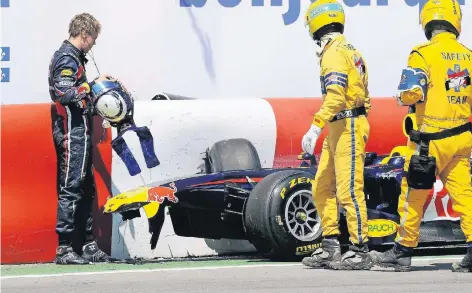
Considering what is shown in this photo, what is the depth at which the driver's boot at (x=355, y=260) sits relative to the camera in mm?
8625

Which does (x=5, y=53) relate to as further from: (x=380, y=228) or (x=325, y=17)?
(x=380, y=228)

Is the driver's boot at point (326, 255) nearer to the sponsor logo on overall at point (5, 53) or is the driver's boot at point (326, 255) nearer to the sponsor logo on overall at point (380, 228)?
the sponsor logo on overall at point (380, 228)

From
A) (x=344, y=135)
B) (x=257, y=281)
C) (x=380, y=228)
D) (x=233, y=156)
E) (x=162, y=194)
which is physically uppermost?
(x=344, y=135)

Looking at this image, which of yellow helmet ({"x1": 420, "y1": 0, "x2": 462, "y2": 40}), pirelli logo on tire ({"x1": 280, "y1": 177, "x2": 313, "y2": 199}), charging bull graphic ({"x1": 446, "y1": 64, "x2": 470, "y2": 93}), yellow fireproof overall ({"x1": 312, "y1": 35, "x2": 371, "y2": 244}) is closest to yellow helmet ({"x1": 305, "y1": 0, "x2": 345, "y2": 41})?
yellow fireproof overall ({"x1": 312, "y1": 35, "x2": 371, "y2": 244})

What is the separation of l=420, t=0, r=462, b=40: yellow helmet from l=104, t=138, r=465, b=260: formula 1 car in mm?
1374

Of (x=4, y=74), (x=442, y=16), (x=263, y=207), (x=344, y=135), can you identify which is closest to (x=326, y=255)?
(x=263, y=207)

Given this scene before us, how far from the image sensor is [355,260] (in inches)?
339

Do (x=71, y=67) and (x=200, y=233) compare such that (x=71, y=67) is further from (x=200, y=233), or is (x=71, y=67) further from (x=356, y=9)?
(x=356, y=9)

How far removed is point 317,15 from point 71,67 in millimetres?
1998

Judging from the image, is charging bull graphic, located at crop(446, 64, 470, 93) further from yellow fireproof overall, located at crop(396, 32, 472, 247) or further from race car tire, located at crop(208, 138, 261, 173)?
race car tire, located at crop(208, 138, 261, 173)

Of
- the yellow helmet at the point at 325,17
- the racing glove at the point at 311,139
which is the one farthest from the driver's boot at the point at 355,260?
the yellow helmet at the point at 325,17

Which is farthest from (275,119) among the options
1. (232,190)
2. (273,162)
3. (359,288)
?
(359,288)

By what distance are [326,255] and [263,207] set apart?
0.59 m

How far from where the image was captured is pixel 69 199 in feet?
31.3
